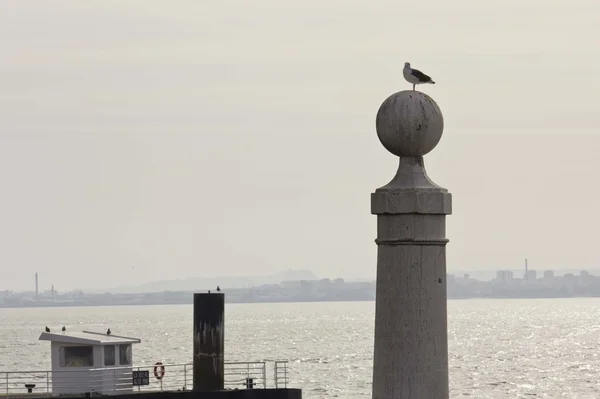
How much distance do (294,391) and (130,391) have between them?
4.53 meters

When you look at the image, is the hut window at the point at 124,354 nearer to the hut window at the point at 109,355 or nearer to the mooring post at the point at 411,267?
the hut window at the point at 109,355

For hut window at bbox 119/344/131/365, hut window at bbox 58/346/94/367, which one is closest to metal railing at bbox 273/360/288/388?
hut window at bbox 119/344/131/365

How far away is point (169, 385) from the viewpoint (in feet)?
249

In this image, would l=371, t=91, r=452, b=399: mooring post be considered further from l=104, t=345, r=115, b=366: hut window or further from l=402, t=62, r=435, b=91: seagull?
l=104, t=345, r=115, b=366: hut window

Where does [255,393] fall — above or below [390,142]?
below

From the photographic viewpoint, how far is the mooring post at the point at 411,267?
33.2 feet

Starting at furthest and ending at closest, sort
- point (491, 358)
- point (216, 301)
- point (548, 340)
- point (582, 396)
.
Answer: point (548, 340)
point (491, 358)
point (582, 396)
point (216, 301)

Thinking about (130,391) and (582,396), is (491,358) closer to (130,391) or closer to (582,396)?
(582,396)

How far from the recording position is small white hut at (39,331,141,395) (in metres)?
39.8

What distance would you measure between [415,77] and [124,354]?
103 ft

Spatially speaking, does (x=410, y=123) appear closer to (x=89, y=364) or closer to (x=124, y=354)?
(x=89, y=364)

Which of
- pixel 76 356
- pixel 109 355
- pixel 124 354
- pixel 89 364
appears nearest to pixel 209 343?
pixel 124 354

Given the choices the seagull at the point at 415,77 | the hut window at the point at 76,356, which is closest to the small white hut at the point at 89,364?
the hut window at the point at 76,356

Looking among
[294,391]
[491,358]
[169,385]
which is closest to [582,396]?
[169,385]
